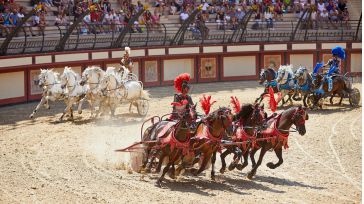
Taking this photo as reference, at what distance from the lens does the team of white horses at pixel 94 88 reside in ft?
83.3

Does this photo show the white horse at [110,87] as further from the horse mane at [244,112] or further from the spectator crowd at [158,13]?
the horse mane at [244,112]

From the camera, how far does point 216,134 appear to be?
1628 cm

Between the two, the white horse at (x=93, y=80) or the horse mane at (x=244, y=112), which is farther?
the white horse at (x=93, y=80)

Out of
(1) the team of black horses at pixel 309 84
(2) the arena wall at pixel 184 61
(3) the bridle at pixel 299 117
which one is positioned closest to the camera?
(3) the bridle at pixel 299 117

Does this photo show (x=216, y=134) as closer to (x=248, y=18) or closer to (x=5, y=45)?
(x=5, y=45)

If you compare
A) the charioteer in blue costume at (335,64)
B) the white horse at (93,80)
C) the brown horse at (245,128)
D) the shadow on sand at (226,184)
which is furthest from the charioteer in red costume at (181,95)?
the charioteer in blue costume at (335,64)

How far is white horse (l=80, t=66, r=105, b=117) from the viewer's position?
82.6 ft

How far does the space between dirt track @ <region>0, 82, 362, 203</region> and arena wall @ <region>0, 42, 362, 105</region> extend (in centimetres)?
290

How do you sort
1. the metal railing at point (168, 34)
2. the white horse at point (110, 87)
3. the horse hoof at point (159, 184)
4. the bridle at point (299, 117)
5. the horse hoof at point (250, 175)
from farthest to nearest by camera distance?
the metal railing at point (168, 34) < the white horse at point (110, 87) < the horse hoof at point (250, 175) < the bridle at point (299, 117) < the horse hoof at point (159, 184)

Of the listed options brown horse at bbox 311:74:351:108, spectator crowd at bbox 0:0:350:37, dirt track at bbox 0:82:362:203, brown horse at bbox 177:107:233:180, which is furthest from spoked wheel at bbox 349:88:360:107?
brown horse at bbox 177:107:233:180

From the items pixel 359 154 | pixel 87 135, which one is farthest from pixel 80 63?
pixel 359 154

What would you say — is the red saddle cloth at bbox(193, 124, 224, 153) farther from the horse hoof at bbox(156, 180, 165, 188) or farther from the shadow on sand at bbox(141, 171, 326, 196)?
the horse hoof at bbox(156, 180, 165, 188)

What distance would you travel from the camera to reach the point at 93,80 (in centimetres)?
2534

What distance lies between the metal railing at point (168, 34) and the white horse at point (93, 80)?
4.26 metres
